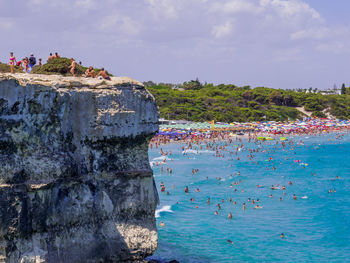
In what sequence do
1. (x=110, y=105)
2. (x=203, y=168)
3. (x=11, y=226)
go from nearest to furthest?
(x=11, y=226), (x=110, y=105), (x=203, y=168)

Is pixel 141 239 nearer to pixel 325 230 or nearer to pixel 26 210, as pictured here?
pixel 26 210

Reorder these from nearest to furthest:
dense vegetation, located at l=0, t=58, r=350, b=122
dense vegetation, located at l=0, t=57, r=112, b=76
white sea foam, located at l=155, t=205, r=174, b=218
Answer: dense vegetation, located at l=0, t=57, r=112, b=76 → white sea foam, located at l=155, t=205, r=174, b=218 → dense vegetation, located at l=0, t=58, r=350, b=122

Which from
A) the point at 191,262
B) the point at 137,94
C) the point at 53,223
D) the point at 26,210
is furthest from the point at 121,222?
the point at 191,262

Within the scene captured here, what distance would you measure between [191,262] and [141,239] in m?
6.91

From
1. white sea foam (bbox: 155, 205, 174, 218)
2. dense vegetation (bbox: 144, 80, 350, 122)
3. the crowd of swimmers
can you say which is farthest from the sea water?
dense vegetation (bbox: 144, 80, 350, 122)

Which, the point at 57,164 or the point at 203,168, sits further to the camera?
the point at 203,168

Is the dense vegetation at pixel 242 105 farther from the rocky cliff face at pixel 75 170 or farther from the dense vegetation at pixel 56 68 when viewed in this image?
the rocky cliff face at pixel 75 170

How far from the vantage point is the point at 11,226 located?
34.9 ft

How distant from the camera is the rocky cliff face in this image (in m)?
10.8

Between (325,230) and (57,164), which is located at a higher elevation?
(57,164)

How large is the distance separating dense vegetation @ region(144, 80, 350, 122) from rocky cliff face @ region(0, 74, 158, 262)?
77.4 metres

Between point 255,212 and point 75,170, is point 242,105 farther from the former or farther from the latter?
point 75,170

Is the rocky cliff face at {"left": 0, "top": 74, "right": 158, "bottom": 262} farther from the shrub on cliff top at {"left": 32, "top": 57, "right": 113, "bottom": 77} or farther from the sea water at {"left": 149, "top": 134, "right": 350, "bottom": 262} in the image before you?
the sea water at {"left": 149, "top": 134, "right": 350, "bottom": 262}

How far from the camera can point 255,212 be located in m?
28.4
